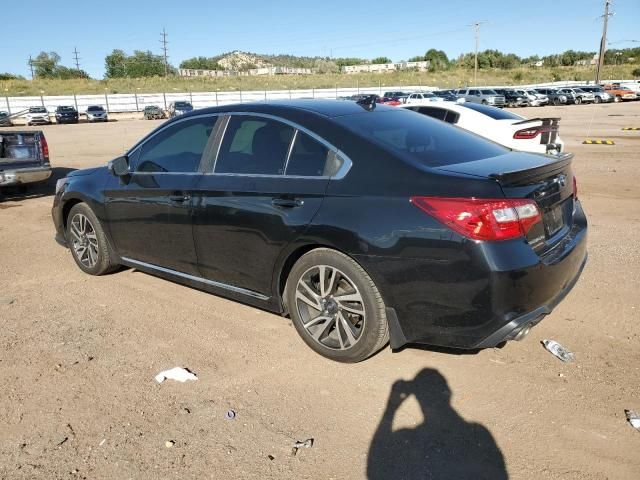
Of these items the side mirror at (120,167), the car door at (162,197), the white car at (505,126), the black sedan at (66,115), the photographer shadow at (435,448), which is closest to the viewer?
the photographer shadow at (435,448)

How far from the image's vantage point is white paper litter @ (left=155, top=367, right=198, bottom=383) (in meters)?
3.43

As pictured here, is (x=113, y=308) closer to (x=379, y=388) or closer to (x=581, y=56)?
(x=379, y=388)

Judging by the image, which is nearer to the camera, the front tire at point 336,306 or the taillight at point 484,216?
the taillight at point 484,216

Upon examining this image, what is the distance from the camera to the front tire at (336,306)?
3.26m

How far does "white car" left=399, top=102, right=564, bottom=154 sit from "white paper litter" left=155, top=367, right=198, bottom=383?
6952mm

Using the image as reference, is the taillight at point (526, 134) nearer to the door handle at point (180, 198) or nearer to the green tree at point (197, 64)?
the door handle at point (180, 198)

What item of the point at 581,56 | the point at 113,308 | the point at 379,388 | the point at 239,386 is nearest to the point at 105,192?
the point at 113,308

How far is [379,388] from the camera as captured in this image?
3254mm

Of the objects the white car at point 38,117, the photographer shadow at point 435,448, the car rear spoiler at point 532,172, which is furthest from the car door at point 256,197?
the white car at point 38,117

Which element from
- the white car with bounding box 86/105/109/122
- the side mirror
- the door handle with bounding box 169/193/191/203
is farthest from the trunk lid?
the white car with bounding box 86/105/109/122

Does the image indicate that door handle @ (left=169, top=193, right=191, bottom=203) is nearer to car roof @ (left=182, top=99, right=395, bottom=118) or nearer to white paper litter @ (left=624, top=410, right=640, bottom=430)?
car roof @ (left=182, top=99, right=395, bottom=118)

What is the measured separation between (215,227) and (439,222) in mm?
1767

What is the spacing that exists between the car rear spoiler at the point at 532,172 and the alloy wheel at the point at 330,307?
3.48 ft

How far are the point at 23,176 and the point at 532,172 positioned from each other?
8854 millimetres
